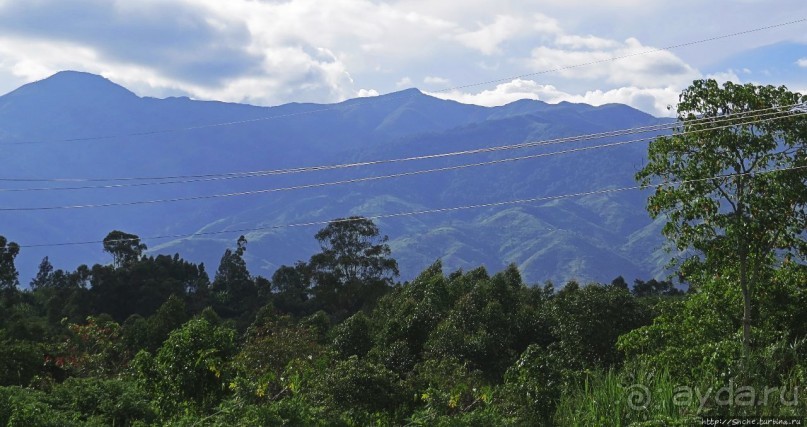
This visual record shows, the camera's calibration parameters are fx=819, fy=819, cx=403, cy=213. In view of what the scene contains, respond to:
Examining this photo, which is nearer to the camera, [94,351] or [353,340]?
[353,340]

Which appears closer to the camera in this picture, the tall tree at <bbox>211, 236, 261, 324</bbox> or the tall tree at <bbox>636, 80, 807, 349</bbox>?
the tall tree at <bbox>636, 80, 807, 349</bbox>

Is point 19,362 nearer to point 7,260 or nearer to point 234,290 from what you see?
point 7,260

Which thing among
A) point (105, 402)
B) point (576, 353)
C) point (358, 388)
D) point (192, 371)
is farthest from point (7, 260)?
point (358, 388)

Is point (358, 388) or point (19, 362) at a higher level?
point (358, 388)

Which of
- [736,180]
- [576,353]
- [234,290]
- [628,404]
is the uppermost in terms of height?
[736,180]

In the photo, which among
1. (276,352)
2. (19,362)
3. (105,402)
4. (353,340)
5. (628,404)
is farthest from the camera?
(353,340)

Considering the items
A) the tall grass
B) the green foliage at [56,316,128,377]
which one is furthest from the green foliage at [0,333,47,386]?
the tall grass

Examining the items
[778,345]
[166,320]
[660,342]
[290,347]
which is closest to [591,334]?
[660,342]

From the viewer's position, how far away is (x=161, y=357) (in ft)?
56.5

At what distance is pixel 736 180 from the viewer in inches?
593

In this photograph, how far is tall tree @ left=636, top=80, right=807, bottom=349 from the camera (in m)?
14.7

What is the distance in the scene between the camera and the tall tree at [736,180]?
579 inches

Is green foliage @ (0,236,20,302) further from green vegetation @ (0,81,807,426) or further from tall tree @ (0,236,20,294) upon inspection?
green vegetation @ (0,81,807,426)

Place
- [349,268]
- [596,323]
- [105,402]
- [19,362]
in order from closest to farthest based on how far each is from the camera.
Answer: [105,402], [596,323], [19,362], [349,268]
